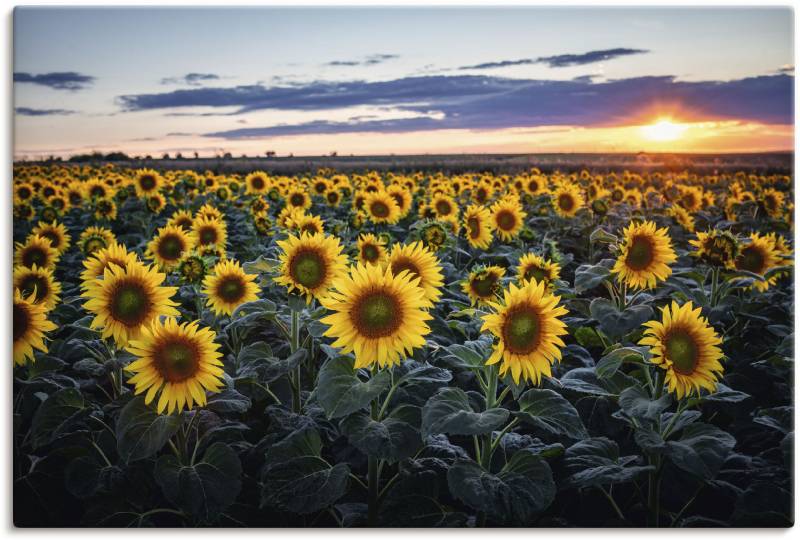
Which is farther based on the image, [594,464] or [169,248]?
[169,248]

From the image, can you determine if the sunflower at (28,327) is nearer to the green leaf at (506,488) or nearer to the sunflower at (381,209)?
the green leaf at (506,488)

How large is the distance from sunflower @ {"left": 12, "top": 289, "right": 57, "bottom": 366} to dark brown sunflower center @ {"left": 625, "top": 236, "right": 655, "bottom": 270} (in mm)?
2809

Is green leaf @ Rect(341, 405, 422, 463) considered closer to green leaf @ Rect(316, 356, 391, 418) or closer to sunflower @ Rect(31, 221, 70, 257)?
green leaf @ Rect(316, 356, 391, 418)

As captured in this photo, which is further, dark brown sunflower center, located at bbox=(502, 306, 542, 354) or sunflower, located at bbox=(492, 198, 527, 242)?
sunflower, located at bbox=(492, 198, 527, 242)

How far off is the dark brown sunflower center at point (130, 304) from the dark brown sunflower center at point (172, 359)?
1.13 feet

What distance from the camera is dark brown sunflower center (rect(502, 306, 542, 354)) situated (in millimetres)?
2441

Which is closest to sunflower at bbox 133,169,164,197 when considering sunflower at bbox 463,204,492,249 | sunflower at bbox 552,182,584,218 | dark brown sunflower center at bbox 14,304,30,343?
sunflower at bbox 463,204,492,249

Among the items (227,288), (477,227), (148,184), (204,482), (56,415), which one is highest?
(148,184)

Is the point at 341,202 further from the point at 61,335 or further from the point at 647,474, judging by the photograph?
the point at 647,474

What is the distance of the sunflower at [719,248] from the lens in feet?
11.3

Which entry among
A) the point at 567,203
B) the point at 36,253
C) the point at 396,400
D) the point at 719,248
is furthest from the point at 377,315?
the point at 567,203

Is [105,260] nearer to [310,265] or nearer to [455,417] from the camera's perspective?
[310,265]

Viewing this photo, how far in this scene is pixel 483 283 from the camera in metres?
3.44

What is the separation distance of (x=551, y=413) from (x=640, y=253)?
3.93 feet
